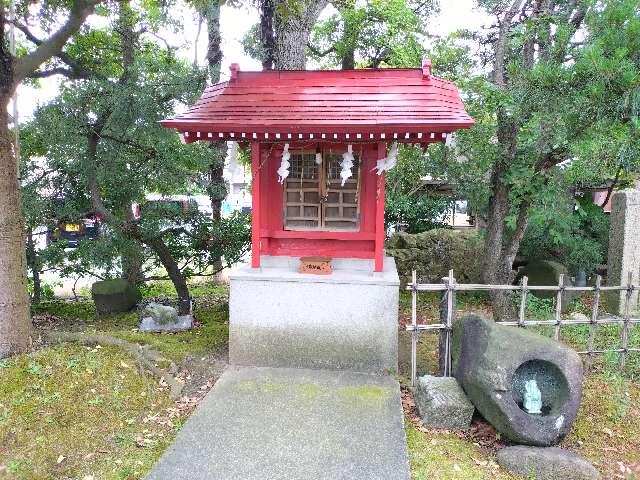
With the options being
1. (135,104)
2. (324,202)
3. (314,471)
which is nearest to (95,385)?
(314,471)

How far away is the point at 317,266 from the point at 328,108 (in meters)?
2.37

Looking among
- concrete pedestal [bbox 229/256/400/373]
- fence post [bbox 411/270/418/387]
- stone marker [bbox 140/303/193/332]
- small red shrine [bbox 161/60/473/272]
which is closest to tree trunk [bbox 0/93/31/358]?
small red shrine [bbox 161/60/473/272]

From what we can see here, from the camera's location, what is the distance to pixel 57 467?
4.87 meters

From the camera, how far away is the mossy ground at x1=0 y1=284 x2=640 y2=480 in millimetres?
4965

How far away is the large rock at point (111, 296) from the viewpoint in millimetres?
11469

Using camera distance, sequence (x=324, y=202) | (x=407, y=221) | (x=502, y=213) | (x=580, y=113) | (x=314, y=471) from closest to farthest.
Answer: (x=314, y=471) → (x=580, y=113) → (x=324, y=202) → (x=502, y=213) → (x=407, y=221)

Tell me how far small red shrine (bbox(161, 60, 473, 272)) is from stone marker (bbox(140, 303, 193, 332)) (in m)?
3.11

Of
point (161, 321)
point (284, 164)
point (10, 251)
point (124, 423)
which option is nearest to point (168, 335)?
point (161, 321)

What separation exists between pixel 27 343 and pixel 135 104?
4.47 metres

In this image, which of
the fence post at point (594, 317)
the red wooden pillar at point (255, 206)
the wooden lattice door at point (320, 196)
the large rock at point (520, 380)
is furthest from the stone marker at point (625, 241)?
the red wooden pillar at point (255, 206)

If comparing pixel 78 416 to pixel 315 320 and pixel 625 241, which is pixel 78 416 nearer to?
pixel 315 320

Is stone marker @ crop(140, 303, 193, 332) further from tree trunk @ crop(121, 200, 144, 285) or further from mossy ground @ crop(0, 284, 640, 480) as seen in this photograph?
tree trunk @ crop(121, 200, 144, 285)

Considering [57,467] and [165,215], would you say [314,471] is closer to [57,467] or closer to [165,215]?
[57,467]

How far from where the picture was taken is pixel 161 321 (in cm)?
970
